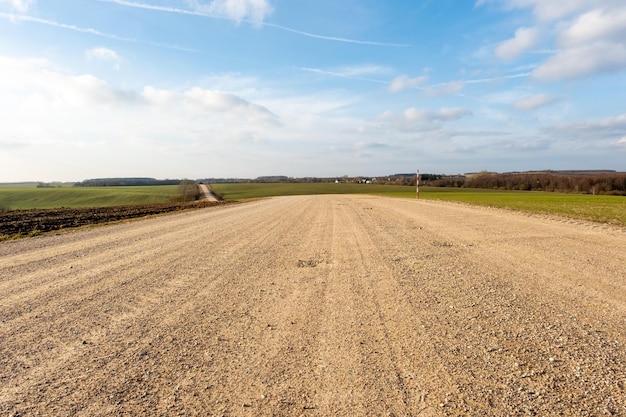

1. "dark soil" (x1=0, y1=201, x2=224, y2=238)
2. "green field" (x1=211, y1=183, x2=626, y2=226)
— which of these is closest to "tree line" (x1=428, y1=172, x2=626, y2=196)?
"green field" (x1=211, y1=183, x2=626, y2=226)

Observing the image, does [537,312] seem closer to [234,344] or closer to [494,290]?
[494,290]

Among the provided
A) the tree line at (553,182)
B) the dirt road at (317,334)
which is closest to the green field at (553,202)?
the dirt road at (317,334)

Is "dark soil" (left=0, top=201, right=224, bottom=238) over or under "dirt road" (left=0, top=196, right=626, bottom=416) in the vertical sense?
under

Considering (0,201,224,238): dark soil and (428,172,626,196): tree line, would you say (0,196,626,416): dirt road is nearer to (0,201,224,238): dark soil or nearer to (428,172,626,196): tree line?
(0,201,224,238): dark soil

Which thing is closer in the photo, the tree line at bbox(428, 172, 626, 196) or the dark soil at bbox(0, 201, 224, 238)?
the dark soil at bbox(0, 201, 224, 238)

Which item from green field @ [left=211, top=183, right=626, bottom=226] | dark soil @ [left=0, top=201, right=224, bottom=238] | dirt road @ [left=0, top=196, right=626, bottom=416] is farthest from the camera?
green field @ [left=211, top=183, right=626, bottom=226]

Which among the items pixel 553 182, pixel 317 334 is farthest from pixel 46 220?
pixel 553 182

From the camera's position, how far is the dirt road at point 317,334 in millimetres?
3193

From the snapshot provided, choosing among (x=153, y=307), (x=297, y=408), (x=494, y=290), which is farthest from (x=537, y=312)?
(x=153, y=307)

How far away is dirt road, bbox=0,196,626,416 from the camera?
319cm

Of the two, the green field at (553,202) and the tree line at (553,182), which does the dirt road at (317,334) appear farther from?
the tree line at (553,182)

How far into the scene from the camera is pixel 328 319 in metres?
5.07

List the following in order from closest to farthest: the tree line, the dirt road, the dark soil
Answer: the dirt road
the dark soil
the tree line

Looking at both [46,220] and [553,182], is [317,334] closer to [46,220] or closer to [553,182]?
[46,220]
